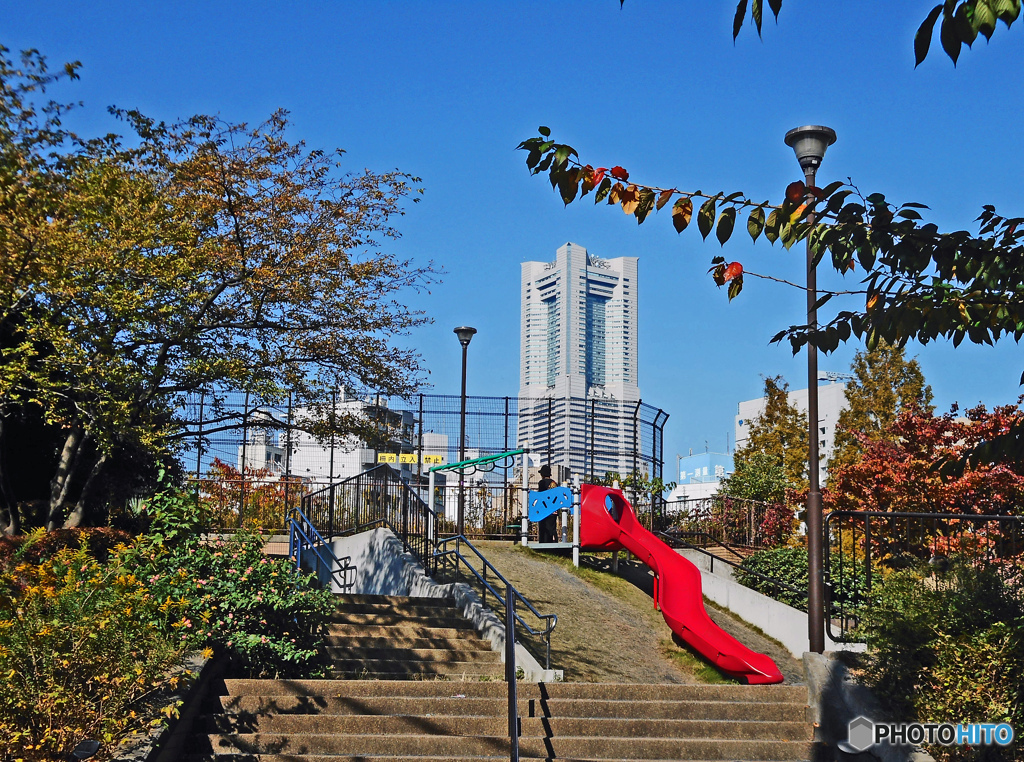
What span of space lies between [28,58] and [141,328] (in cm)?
407

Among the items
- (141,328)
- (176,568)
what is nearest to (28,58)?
(141,328)

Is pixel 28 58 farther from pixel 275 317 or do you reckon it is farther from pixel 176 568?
pixel 176 568

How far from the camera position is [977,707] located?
7.12m

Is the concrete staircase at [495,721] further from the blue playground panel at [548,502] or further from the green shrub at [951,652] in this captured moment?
the blue playground panel at [548,502]

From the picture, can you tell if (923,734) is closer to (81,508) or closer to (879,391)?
(81,508)

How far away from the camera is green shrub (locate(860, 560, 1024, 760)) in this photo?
7133 millimetres

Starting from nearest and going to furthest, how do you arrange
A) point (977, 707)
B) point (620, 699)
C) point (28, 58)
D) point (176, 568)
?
1. point (977, 707)
2. point (176, 568)
3. point (620, 699)
4. point (28, 58)

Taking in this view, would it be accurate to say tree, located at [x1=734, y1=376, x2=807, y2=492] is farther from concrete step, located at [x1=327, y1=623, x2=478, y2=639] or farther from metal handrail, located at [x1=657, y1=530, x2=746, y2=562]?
concrete step, located at [x1=327, y1=623, x2=478, y2=639]

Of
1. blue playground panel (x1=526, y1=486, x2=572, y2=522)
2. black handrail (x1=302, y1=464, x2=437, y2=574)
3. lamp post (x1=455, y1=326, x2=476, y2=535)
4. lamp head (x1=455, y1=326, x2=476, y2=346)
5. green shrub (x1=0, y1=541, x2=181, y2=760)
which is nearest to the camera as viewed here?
green shrub (x1=0, y1=541, x2=181, y2=760)

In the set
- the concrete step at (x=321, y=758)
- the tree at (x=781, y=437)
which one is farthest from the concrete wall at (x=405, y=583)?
the tree at (x=781, y=437)

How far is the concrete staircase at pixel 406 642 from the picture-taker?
10.0 meters

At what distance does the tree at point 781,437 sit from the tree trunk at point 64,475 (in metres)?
19.9

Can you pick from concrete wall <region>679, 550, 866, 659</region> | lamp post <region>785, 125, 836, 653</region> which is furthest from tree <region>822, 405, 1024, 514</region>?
lamp post <region>785, 125, 836, 653</region>

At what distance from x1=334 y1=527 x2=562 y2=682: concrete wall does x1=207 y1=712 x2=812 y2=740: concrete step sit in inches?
48.0
